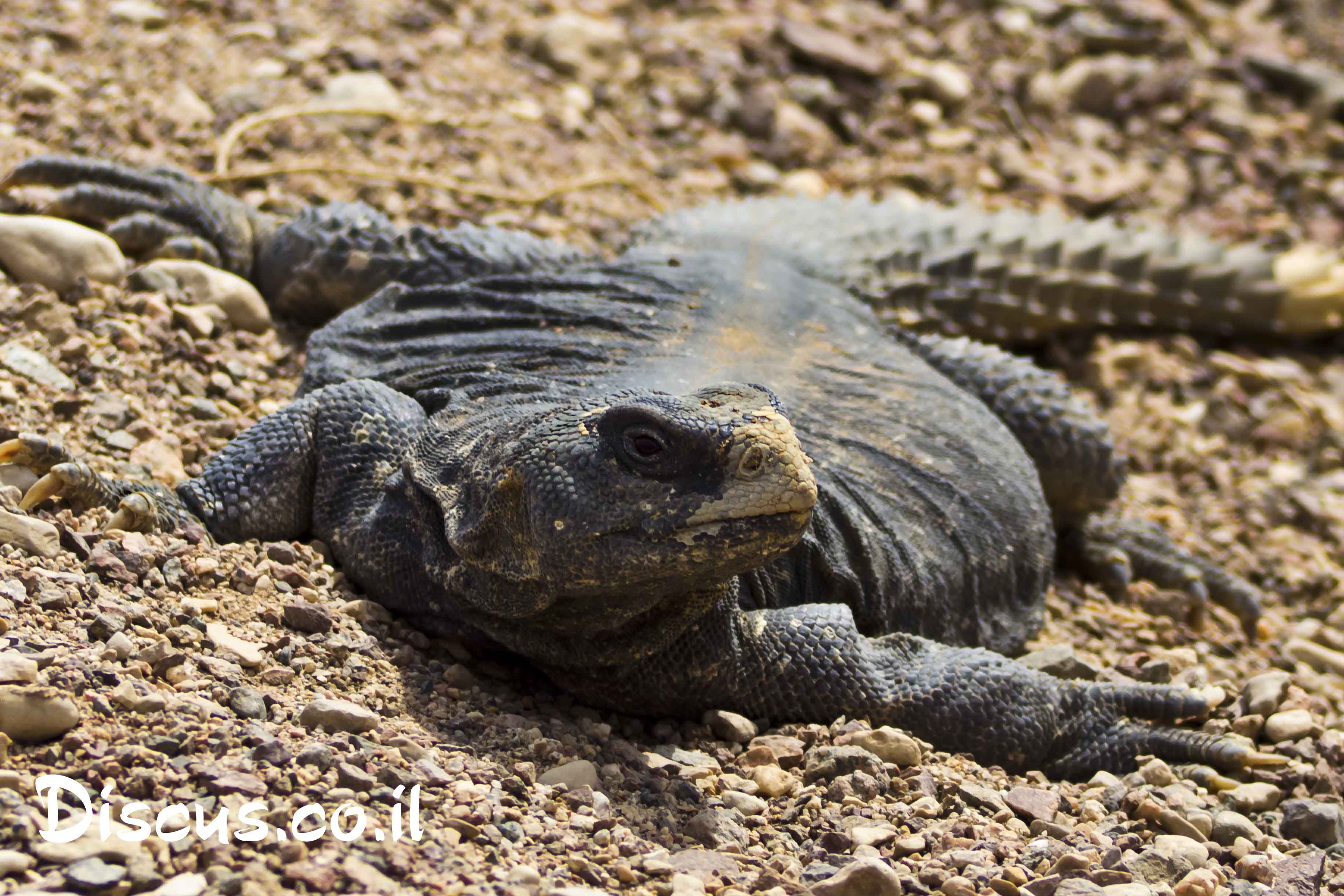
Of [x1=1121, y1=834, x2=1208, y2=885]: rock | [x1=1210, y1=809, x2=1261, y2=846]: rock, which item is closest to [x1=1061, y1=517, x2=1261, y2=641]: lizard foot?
[x1=1210, y1=809, x2=1261, y2=846]: rock

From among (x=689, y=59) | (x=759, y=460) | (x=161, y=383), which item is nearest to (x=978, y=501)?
(x=759, y=460)

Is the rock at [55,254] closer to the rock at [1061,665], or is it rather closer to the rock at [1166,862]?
the rock at [1061,665]

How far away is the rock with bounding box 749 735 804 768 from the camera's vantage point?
437cm

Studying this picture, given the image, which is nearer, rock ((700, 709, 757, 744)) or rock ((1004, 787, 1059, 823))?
rock ((1004, 787, 1059, 823))

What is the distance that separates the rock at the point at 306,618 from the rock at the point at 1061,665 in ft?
8.73

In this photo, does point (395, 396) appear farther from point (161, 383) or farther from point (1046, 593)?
point (1046, 593)

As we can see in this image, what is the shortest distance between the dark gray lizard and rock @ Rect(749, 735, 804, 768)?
0.18 m

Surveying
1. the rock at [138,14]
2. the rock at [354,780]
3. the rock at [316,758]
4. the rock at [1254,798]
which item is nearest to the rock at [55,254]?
the rock at [138,14]

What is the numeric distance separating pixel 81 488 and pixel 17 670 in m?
1.13

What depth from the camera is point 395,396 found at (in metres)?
5.14

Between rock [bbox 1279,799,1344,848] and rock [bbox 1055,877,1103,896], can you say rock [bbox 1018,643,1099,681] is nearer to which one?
rock [bbox 1279,799,1344,848]

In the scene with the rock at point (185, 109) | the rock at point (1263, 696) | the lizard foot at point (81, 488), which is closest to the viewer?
the lizard foot at point (81, 488)

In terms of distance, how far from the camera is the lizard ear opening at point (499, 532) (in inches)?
158

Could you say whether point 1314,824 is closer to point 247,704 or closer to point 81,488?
point 247,704
